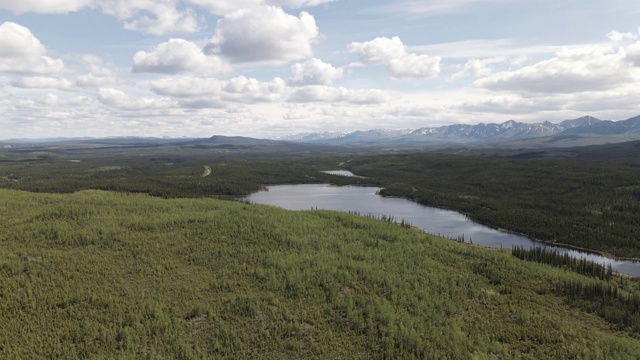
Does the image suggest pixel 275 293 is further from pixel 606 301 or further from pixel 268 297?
pixel 606 301

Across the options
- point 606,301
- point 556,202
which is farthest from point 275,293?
point 556,202

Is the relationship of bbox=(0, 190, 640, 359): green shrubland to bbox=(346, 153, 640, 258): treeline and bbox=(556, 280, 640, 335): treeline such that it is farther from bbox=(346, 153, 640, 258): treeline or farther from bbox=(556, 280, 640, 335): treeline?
bbox=(346, 153, 640, 258): treeline

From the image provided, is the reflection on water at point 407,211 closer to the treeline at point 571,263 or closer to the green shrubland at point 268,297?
the treeline at point 571,263

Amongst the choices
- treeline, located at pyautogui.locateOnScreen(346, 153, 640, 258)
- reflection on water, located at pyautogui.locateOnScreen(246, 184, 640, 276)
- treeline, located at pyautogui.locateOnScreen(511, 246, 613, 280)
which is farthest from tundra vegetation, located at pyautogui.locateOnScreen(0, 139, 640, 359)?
treeline, located at pyautogui.locateOnScreen(346, 153, 640, 258)

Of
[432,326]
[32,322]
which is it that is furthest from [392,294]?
[32,322]

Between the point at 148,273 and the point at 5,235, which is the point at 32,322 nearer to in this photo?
the point at 148,273

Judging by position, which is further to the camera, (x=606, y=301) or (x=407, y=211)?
(x=407, y=211)

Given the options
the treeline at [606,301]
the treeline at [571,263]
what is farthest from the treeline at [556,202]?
the treeline at [606,301]
